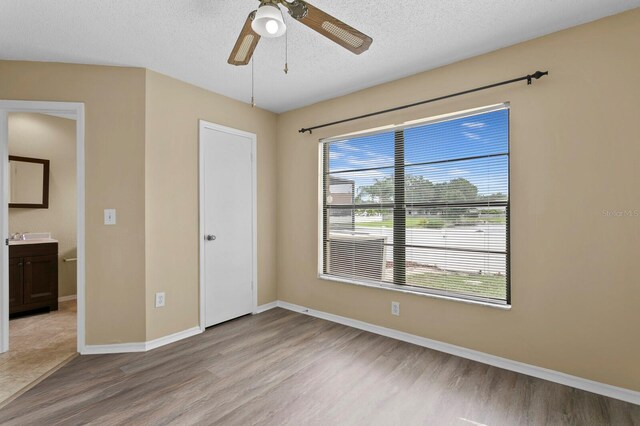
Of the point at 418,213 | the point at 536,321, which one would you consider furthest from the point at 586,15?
the point at 536,321

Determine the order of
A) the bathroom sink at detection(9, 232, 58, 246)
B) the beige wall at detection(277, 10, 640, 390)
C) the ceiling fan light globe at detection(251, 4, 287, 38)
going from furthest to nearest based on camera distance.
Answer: the bathroom sink at detection(9, 232, 58, 246), the beige wall at detection(277, 10, 640, 390), the ceiling fan light globe at detection(251, 4, 287, 38)

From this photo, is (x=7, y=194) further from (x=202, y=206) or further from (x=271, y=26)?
(x=271, y=26)

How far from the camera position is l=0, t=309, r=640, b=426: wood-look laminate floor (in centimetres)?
197

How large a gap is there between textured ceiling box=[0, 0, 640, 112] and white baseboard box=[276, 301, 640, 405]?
8.18 feet

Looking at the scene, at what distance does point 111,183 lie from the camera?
2873mm

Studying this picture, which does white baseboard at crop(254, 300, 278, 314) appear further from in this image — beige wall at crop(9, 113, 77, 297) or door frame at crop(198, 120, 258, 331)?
beige wall at crop(9, 113, 77, 297)

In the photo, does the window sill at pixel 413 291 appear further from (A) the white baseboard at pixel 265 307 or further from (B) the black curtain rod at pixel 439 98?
(B) the black curtain rod at pixel 439 98

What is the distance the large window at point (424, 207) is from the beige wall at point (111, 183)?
1952 millimetres

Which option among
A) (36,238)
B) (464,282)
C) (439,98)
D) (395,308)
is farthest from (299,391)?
(36,238)

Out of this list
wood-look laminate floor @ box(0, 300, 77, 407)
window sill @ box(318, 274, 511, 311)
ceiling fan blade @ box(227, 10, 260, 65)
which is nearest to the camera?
ceiling fan blade @ box(227, 10, 260, 65)

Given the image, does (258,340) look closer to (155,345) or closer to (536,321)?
(155,345)

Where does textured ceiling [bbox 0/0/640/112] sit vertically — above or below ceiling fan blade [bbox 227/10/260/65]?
above

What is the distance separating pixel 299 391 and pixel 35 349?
249cm

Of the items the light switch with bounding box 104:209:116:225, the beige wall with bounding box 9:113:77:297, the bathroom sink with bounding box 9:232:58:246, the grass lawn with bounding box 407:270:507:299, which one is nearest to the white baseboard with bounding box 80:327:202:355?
the light switch with bounding box 104:209:116:225
